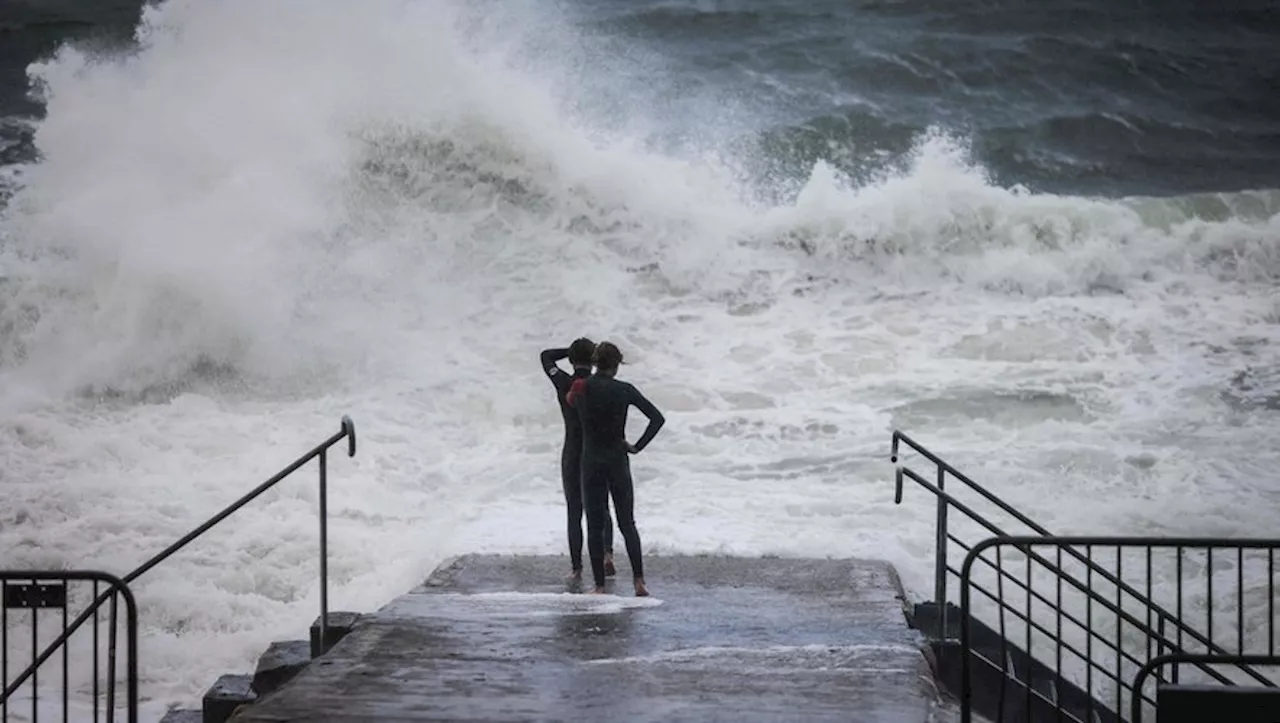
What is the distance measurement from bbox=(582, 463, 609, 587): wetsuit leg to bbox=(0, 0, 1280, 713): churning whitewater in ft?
2.16

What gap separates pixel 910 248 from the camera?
1742 cm

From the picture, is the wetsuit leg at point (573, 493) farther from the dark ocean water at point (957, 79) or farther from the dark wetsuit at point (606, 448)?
the dark ocean water at point (957, 79)

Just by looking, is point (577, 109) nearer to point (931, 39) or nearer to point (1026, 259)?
point (931, 39)

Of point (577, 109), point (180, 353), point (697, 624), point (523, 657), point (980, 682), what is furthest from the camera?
point (577, 109)

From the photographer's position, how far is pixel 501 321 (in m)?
16.3

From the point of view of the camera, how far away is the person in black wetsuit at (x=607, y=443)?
6633 millimetres

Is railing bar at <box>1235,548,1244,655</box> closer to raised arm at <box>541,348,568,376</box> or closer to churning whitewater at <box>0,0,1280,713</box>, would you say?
churning whitewater at <box>0,0,1280,713</box>

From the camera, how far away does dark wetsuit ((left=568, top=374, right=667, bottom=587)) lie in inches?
261

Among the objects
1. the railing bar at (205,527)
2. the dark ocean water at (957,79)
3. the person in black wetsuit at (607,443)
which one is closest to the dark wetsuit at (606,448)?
the person in black wetsuit at (607,443)

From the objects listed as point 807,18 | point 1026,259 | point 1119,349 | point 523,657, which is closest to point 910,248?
point 1026,259

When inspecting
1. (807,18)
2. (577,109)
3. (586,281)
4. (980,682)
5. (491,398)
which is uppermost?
(807,18)

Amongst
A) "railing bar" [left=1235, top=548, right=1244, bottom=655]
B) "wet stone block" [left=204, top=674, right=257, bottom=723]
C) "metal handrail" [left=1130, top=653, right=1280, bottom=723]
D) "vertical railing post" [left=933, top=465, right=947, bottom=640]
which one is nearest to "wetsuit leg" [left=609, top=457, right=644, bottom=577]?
"vertical railing post" [left=933, top=465, right=947, bottom=640]

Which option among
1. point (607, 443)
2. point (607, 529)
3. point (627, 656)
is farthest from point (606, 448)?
point (627, 656)

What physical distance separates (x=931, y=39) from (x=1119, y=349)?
23.9 feet
